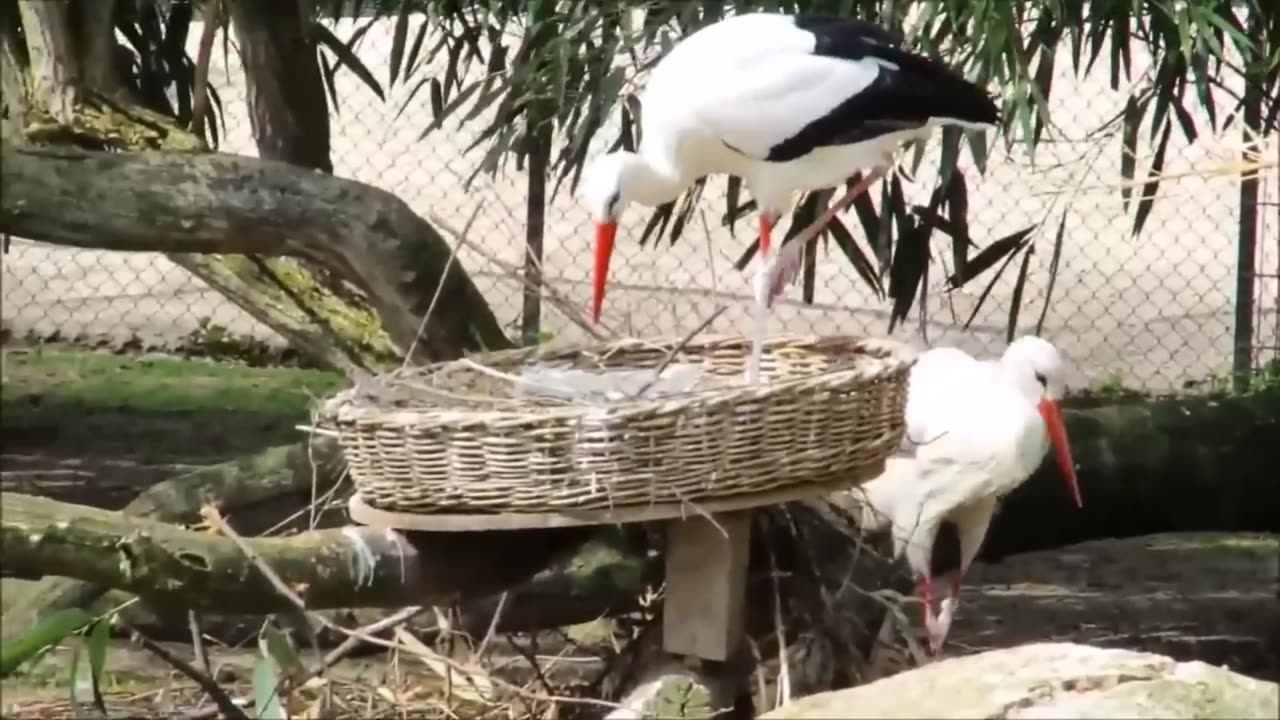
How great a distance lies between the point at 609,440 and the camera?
170cm

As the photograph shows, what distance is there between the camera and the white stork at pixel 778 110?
220 centimetres

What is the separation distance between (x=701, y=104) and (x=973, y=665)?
3.19ft

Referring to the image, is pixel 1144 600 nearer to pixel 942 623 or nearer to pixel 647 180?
pixel 942 623

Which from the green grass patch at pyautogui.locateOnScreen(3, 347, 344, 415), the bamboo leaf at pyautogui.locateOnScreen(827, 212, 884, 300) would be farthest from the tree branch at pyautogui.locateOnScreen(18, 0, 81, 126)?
the green grass patch at pyautogui.locateOnScreen(3, 347, 344, 415)

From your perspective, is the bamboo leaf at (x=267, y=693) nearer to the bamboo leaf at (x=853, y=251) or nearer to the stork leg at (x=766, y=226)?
the stork leg at (x=766, y=226)

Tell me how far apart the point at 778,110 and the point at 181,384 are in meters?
2.93

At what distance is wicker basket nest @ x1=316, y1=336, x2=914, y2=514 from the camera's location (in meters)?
1.70

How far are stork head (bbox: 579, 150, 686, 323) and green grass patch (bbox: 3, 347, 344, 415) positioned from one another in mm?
1887

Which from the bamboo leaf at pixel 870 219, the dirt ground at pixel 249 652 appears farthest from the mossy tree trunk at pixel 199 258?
the bamboo leaf at pixel 870 219

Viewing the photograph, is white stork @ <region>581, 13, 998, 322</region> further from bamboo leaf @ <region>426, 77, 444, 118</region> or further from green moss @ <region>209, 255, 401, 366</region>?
bamboo leaf @ <region>426, 77, 444, 118</region>

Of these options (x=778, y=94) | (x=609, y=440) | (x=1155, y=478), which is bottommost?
(x=1155, y=478)

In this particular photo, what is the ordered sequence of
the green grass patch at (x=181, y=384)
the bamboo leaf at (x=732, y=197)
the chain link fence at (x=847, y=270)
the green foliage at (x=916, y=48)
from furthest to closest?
the green grass patch at (x=181, y=384), the chain link fence at (x=847, y=270), the bamboo leaf at (x=732, y=197), the green foliage at (x=916, y=48)

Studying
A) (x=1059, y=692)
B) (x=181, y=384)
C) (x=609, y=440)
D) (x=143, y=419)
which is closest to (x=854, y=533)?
(x=609, y=440)

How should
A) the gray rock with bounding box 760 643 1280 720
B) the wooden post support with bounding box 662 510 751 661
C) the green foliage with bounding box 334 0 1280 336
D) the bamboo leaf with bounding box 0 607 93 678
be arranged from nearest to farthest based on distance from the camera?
the bamboo leaf with bounding box 0 607 93 678, the gray rock with bounding box 760 643 1280 720, the wooden post support with bounding box 662 510 751 661, the green foliage with bounding box 334 0 1280 336
